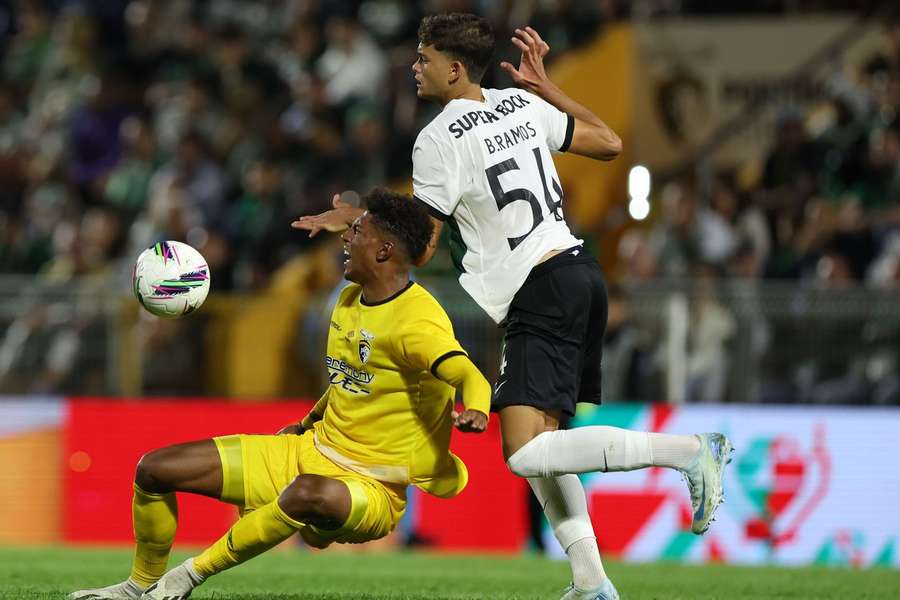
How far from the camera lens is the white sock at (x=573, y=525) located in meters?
6.48

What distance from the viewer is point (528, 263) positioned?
21.2 feet

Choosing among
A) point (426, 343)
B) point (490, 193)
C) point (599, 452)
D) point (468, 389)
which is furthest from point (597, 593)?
point (490, 193)

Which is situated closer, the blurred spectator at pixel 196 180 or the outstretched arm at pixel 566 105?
the outstretched arm at pixel 566 105

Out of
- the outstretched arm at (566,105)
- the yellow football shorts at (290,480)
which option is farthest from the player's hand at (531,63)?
the yellow football shorts at (290,480)

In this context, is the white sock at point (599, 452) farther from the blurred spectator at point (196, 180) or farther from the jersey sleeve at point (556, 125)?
the blurred spectator at point (196, 180)

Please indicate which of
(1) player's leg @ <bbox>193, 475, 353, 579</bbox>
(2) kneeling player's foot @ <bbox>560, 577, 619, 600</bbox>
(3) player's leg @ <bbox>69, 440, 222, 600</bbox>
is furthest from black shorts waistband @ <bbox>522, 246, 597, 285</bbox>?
(3) player's leg @ <bbox>69, 440, 222, 600</bbox>

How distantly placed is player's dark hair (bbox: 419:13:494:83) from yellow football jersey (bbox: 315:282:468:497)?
1057 millimetres

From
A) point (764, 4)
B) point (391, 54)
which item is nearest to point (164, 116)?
point (391, 54)

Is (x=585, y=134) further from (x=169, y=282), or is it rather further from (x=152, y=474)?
(x=152, y=474)

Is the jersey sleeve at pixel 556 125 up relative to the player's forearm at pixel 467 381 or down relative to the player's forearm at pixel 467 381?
up

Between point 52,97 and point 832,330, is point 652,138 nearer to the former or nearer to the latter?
point 832,330

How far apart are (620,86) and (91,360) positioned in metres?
6.48

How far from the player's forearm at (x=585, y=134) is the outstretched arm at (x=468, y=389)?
1.24 m

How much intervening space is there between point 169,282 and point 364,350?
92 centimetres
